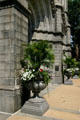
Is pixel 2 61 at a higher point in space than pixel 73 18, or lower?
lower

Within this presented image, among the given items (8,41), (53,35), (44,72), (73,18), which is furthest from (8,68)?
(73,18)

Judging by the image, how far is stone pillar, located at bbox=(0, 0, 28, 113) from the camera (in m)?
5.15

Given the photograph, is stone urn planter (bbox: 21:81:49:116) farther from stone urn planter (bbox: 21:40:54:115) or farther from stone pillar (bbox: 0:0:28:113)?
stone pillar (bbox: 0:0:28:113)

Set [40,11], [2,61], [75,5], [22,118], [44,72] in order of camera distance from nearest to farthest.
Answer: [22,118] < [44,72] < [2,61] < [40,11] < [75,5]

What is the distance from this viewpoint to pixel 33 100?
5262 millimetres

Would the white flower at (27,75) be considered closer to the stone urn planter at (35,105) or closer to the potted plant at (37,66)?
the potted plant at (37,66)

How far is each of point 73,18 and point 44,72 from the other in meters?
30.4

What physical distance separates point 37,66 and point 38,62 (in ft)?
0.55

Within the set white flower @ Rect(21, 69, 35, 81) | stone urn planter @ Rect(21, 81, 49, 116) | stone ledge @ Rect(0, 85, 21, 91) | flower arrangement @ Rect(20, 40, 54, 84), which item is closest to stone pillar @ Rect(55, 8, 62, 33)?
flower arrangement @ Rect(20, 40, 54, 84)

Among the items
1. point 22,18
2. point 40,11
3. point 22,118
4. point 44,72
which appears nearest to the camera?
point 22,118

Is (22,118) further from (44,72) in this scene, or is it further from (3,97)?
(44,72)

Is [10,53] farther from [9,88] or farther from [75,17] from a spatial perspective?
[75,17]

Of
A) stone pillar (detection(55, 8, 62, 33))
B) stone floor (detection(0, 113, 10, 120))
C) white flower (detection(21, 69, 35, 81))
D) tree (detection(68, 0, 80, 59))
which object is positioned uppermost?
tree (detection(68, 0, 80, 59))

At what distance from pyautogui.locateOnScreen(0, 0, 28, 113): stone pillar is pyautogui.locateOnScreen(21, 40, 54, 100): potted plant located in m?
0.48
